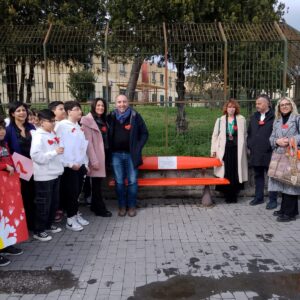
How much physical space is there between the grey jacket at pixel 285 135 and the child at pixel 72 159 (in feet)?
8.89

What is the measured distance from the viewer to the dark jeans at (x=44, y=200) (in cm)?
469

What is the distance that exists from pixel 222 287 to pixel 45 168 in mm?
2447

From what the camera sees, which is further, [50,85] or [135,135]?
[50,85]

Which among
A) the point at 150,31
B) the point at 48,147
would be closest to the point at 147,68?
the point at 150,31

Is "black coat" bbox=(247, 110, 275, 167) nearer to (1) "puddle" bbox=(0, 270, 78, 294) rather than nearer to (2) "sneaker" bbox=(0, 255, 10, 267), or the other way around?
(1) "puddle" bbox=(0, 270, 78, 294)

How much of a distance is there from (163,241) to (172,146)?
404 cm

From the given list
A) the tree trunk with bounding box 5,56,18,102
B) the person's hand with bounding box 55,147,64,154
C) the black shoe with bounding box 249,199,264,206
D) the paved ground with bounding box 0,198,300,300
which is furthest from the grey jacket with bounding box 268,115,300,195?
the tree trunk with bounding box 5,56,18,102

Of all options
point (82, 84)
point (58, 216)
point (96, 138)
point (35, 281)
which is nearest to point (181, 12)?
point (82, 84)

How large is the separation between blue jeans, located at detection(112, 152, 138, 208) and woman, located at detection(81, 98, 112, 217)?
22cm

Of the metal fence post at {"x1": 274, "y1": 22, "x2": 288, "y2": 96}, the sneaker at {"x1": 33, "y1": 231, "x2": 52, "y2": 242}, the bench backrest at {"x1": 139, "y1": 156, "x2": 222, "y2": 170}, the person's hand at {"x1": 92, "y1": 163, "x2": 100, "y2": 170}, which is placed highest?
the metal fence post at {"x1": 274, "y1": 22, "x2": 288, "y2": 96}

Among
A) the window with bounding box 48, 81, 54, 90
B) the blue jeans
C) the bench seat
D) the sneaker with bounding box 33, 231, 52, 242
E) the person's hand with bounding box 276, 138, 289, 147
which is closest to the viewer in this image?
the sneaker with bounding box 33, 231, 52, 242

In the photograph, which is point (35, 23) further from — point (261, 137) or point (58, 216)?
point (261, 137)

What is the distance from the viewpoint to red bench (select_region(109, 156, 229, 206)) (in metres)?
6.14

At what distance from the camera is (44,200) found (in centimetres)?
471
